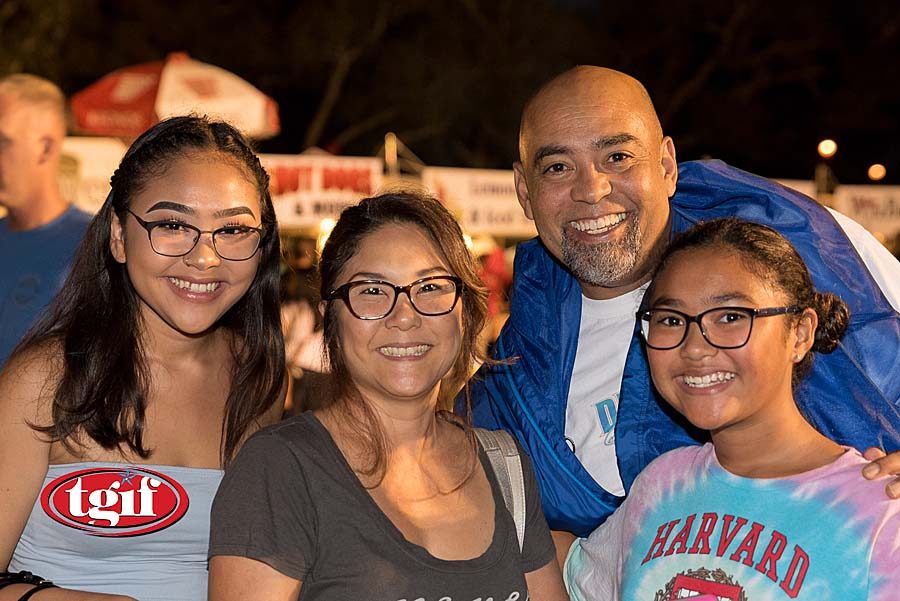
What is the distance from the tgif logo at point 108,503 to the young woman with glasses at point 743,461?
1.04 m

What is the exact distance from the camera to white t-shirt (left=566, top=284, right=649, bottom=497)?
2.98 m

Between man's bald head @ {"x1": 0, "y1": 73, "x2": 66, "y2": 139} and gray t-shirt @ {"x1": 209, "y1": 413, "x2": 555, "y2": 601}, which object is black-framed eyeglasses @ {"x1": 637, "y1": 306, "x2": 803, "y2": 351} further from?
man's bald head @ {"x1": 0, "y1": 73, "x2": 66, "y2": 139}

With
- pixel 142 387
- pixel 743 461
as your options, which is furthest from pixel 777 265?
pixel 142 387

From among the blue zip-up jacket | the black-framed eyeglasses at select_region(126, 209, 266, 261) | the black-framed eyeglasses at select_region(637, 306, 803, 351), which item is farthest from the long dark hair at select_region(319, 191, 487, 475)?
the blue zip-up jacket

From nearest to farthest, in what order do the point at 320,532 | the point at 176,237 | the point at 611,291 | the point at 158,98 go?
the point at 320,532 → the point at 176,237 → the point at 611,291 → the point at 158,98

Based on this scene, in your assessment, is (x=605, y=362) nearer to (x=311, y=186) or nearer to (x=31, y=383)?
(x=31, y=383)

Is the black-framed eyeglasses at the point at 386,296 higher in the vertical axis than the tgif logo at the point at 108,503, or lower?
higher

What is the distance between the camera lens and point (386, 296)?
7.58ft

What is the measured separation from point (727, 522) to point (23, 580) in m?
1.44

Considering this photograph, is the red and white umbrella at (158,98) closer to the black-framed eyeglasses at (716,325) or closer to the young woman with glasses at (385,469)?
the young woman with glasses at (385,469)

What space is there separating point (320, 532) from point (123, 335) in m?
0.77

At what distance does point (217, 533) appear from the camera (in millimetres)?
2051

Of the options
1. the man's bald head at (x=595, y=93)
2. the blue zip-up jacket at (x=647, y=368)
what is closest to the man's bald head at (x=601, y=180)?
the man's bald head at (x=595, y=93)

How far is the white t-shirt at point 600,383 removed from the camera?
2.98 metres
